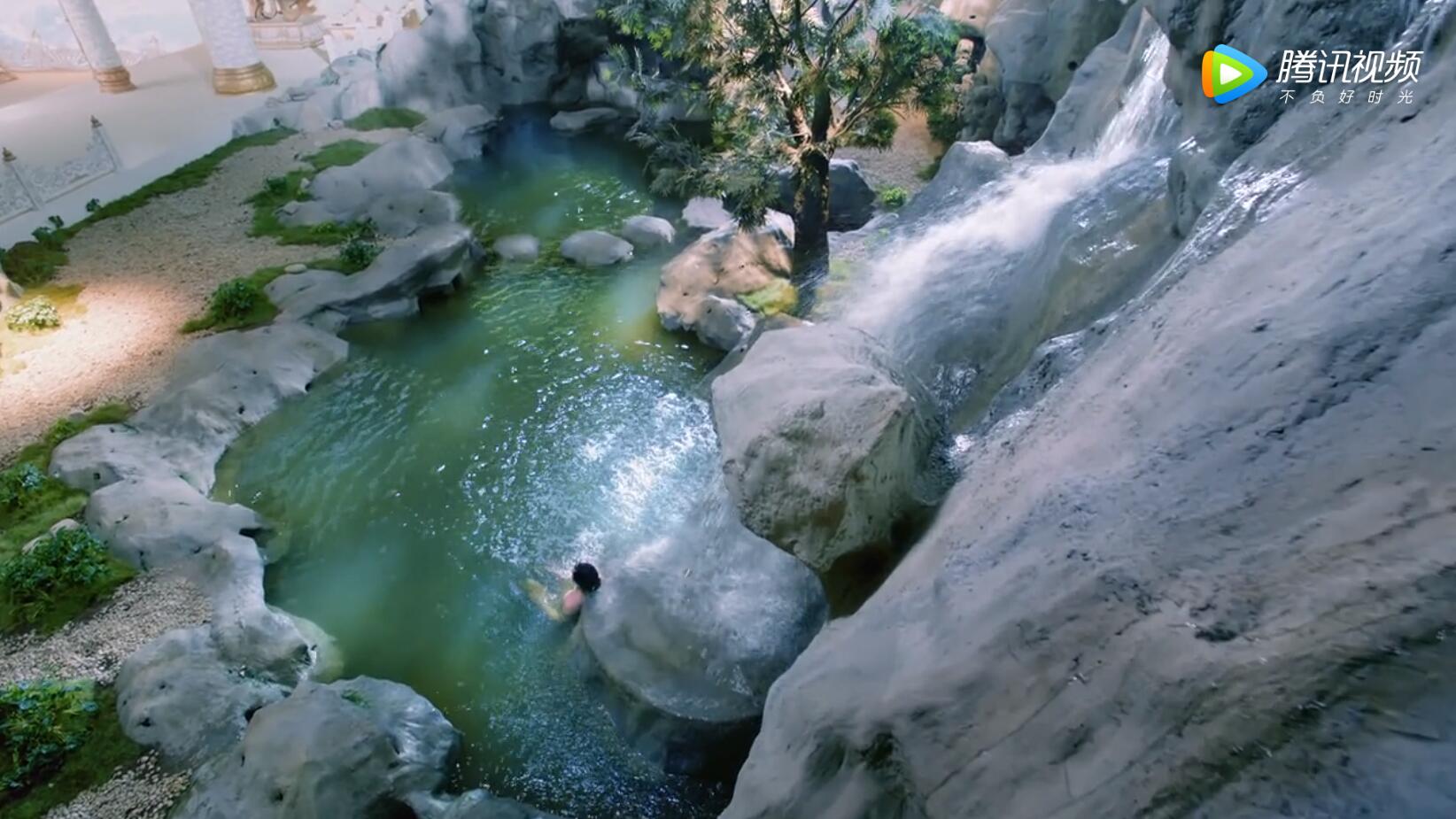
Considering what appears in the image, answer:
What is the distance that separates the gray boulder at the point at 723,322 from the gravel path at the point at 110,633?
285 inches

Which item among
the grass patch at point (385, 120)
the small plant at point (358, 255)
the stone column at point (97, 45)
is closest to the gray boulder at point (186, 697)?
the small plant at point (358, 255)

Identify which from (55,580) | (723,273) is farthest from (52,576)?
(723,273)

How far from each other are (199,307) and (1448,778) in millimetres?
15610

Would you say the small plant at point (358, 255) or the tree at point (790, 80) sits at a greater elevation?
the tree at point (790, 80)

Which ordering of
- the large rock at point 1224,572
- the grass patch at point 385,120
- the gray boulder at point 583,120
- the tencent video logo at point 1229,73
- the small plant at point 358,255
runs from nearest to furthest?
the large rock at point 1224,572 < the tencent video logo at point 1229,73 < the small plant at point 358,255 < the grass patch at point 385,120 < the gray boulder at point 583,120

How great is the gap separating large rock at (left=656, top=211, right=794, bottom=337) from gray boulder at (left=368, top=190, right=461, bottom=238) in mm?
6129

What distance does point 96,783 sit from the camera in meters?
6.30

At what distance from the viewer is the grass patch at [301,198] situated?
15.1m

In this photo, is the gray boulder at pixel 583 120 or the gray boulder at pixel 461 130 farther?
the gray boulder at pixel 583 120

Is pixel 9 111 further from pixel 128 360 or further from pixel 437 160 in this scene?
pixel 128 360

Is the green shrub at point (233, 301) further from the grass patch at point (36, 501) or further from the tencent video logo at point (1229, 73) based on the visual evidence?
the tencent video logo at point (1229, 73)

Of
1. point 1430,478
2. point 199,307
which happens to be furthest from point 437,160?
point 1430,478

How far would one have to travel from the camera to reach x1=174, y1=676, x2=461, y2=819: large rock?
18.9 ft

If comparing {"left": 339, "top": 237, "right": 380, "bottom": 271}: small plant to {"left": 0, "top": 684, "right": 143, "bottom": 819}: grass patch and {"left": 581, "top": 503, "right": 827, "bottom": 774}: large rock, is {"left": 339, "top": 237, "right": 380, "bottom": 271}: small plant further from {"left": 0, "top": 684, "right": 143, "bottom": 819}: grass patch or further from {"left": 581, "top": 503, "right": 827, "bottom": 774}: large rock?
{"left": 581, "top": 503, "right": 827, "bottom": 774}: large rock
